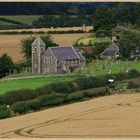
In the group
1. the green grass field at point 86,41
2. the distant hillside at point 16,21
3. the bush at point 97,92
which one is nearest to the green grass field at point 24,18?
the distant hillside at point 16,21

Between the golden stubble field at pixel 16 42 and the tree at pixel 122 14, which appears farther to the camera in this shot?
the tree at pixel 122 14

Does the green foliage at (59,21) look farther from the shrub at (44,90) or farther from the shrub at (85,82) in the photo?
the shrub at (44,90)

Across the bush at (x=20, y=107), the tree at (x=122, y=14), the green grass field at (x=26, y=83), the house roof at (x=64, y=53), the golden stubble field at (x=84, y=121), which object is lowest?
the golden stubble field at (x=84, y=121)

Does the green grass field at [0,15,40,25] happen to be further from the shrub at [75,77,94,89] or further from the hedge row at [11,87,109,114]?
the hedge row at [11,87,109,114]

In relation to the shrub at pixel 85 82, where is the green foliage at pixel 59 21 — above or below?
above

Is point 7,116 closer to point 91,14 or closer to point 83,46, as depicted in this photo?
point 83,46

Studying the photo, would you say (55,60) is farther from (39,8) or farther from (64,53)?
(39,8)

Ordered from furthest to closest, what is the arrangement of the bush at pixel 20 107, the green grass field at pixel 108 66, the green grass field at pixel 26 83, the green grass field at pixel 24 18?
1. the green grass field at pixel 24 18
2. the green grass field at pixel 108 66
3. the green grass field at pixel 26 83
4. the bush at pixel 20 107

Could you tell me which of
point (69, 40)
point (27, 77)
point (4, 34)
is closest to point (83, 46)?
point (69, 40)
